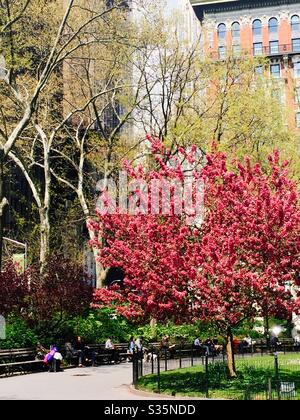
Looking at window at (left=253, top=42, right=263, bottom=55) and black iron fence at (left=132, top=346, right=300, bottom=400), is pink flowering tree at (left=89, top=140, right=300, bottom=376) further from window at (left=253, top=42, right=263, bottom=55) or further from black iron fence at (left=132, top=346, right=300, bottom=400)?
window at (left=253, top=42, right=263, bottom=55)

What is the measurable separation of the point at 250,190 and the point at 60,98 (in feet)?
70.4

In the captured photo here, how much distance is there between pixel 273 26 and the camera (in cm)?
7788

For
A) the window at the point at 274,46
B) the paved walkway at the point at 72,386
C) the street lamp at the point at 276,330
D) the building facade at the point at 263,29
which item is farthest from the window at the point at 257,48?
the paved walkway at the point at 72,386

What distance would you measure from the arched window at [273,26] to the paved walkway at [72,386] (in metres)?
62.0

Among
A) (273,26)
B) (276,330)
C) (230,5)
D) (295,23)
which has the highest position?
(230,5)

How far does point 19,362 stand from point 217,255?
1177cm

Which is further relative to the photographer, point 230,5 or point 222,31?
point 222,31

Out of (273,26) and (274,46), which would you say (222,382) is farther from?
(273,26)

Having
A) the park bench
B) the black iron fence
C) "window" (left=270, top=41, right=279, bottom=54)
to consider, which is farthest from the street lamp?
"window" (left=270, top=41, right=279, bottom=54)

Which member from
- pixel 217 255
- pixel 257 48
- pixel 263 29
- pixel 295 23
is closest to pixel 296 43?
pixel 295 23

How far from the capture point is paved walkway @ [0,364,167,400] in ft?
53.2

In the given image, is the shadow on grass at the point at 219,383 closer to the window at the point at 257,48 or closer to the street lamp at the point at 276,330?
the street lamp at the point at 276,330
